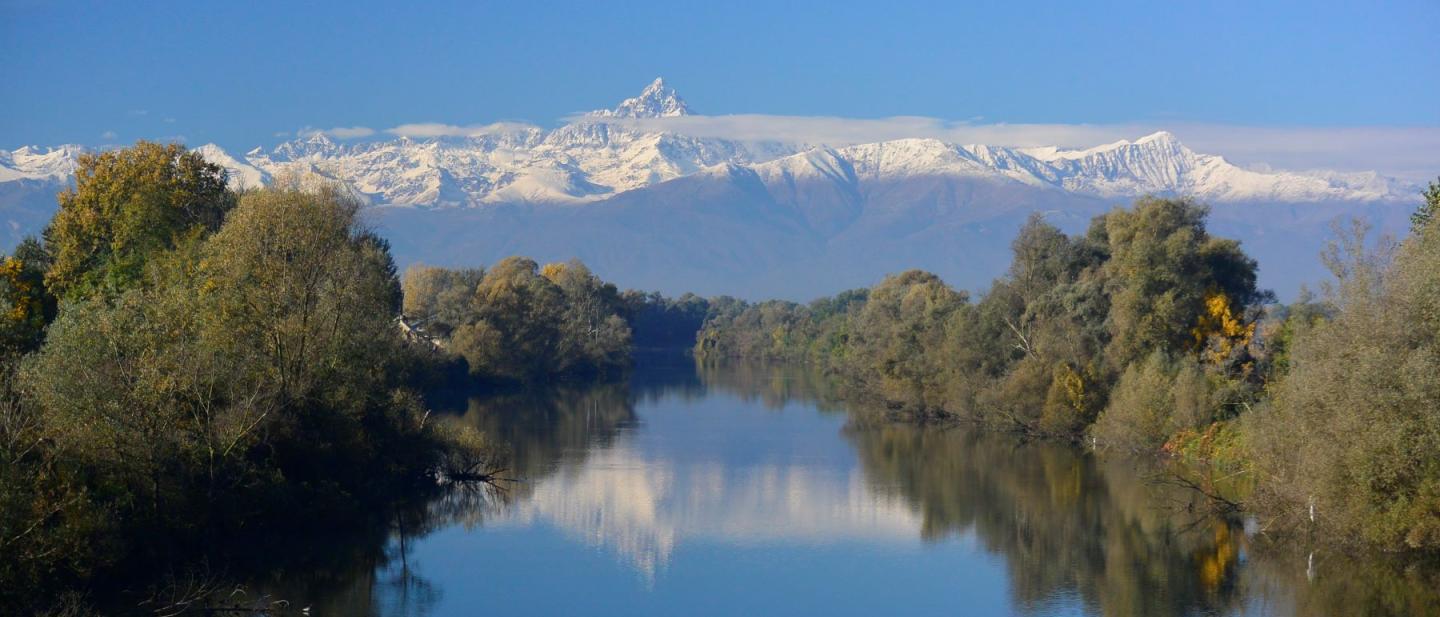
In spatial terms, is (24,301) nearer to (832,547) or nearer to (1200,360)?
(832,547)

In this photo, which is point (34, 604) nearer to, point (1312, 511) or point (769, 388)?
point (1312, 511)

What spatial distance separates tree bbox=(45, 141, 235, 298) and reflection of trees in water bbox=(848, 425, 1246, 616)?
2613 centimetres

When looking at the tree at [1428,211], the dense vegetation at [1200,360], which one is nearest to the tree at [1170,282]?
the dense vegetation at [1200,360]

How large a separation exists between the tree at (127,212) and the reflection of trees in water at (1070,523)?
2613 centimetres

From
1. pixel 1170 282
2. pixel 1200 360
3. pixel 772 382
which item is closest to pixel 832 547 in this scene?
pixel 1200 360

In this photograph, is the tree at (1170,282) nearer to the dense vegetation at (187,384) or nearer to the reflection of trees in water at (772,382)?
the reflection of trees in water at (772,382)

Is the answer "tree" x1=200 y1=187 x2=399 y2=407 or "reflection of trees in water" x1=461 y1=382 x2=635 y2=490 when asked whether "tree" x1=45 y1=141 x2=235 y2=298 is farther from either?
"reflection of trees in water" x1=461 y1=382 x2=635 y2=490

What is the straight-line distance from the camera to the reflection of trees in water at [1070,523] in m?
31.9

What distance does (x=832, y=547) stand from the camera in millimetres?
37000

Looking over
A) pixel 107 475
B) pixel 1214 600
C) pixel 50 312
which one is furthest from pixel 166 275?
pixel 1214 600

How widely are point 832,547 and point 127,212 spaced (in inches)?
1062

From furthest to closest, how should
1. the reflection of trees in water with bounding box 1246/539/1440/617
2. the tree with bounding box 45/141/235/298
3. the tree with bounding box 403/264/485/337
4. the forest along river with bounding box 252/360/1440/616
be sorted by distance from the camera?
the tree with bounding box 403/264/485/337, the tree with bounding box 45/141/235/298, the forest along river with bounding box 252/360/1440/616, the reflection of trees in water with bounding box 1246/539/1440/617

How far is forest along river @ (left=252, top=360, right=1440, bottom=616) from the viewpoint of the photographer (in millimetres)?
30609

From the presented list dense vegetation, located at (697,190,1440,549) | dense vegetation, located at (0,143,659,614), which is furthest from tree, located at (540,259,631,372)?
dense vegetation, located at (0,143,659,614)
